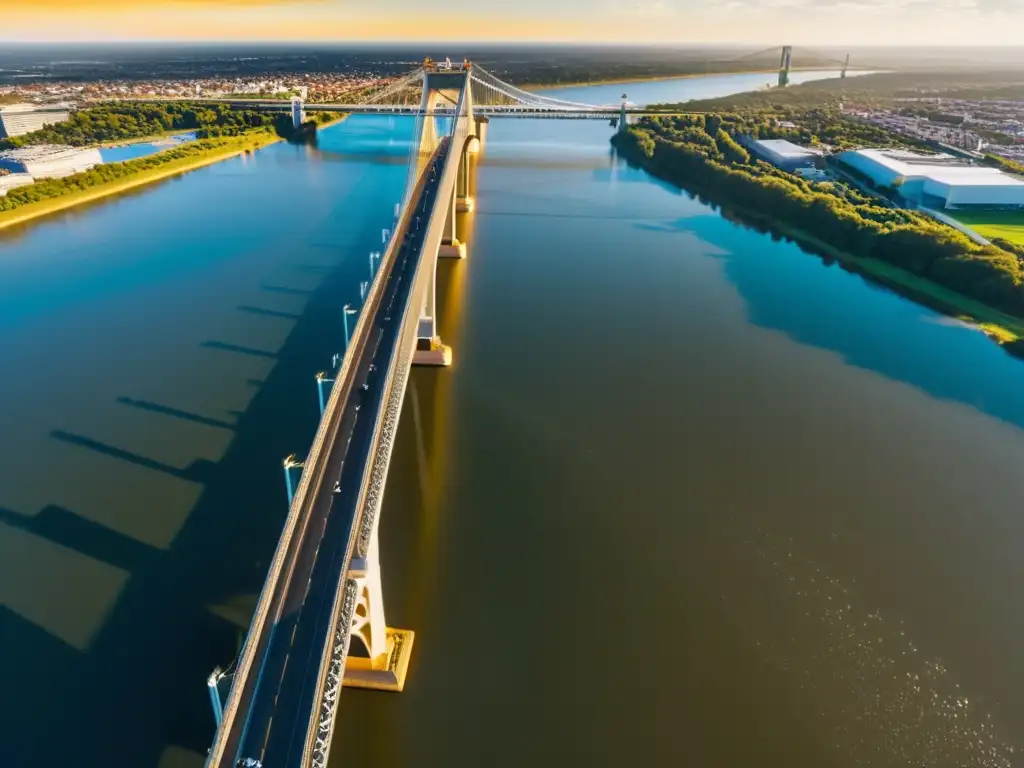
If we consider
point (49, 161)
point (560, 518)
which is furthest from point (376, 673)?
point (49, 161)

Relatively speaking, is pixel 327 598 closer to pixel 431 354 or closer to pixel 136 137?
pixel 431 354

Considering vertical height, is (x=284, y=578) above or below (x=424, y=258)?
below

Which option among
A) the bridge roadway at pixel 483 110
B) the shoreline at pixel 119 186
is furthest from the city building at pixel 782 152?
the shoreline at pixel 119 186

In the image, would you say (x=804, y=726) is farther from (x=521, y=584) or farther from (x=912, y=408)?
(x=912, y=408)

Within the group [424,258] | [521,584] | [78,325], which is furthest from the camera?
[78,325]

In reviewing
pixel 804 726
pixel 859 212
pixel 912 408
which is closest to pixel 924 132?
pixel 859 212

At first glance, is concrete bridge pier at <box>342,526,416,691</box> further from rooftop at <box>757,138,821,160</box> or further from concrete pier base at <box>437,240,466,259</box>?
rooftop at <box>757,138,821,160</box>

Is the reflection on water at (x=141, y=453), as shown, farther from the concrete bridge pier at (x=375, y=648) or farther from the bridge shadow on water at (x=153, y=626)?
the concrete bridge pier at (x=375, y=648)

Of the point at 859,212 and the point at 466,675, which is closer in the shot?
the point at 466,675
